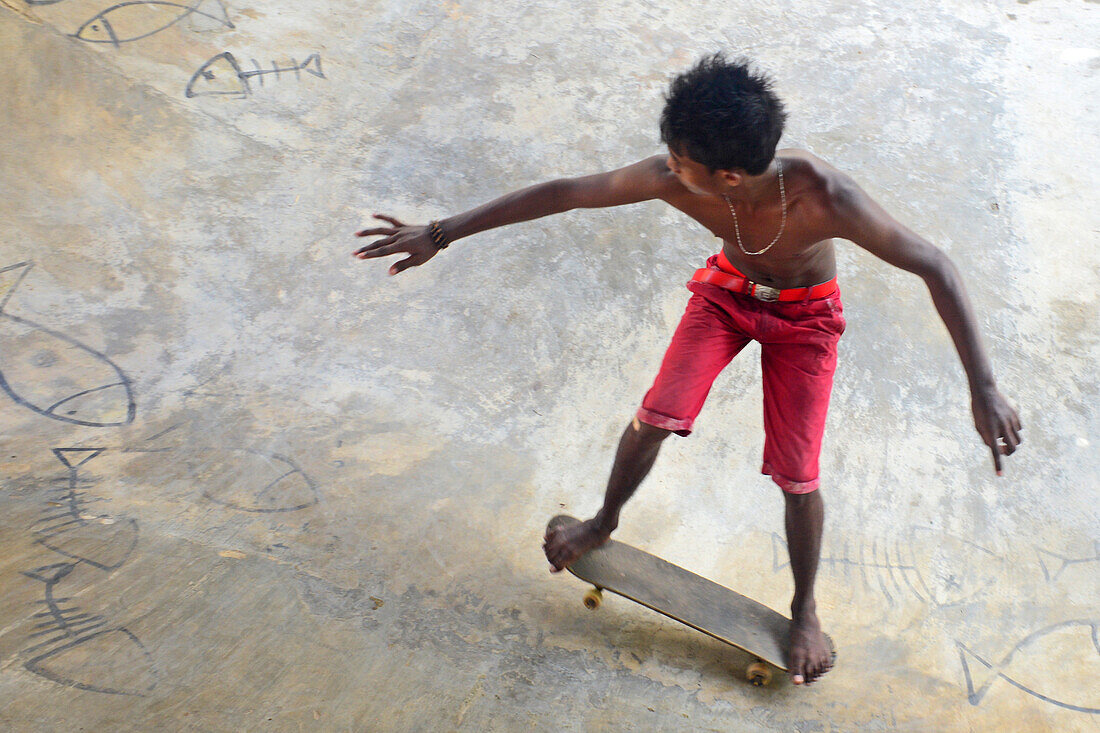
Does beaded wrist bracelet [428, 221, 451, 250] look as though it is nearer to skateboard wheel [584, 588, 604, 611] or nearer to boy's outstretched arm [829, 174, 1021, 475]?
boy's outstretched arm [829, 174, 1021, 475]

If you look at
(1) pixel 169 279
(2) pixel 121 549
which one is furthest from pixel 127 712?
(1) pixel 169 279

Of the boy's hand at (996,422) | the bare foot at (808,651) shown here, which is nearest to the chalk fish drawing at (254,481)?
the bare foot at (808,651)

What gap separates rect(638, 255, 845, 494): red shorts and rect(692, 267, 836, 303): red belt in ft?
0.06

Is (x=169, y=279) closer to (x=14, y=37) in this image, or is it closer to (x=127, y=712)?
(x=14, y=37)

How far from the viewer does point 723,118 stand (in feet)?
6.46

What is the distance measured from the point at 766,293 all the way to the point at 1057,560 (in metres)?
2.02

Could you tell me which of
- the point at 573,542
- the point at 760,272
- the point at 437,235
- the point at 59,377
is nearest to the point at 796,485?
the point at 760,272

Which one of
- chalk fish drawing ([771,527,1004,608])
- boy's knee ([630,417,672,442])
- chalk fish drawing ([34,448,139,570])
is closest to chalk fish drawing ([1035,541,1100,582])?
chalk fish drawing ([771,527,1004,608])

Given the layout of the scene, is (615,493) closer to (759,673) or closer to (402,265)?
(759,673)

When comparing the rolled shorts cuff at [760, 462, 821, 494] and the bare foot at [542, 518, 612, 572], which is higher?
the rolled shorts cuff at [760, 462, 821, 494]

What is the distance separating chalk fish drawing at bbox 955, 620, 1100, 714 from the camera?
2.68 metres

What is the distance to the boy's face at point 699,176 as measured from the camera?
2.06 meters

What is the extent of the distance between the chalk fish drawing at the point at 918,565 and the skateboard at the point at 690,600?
0.65m

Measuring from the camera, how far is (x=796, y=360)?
2.39m
